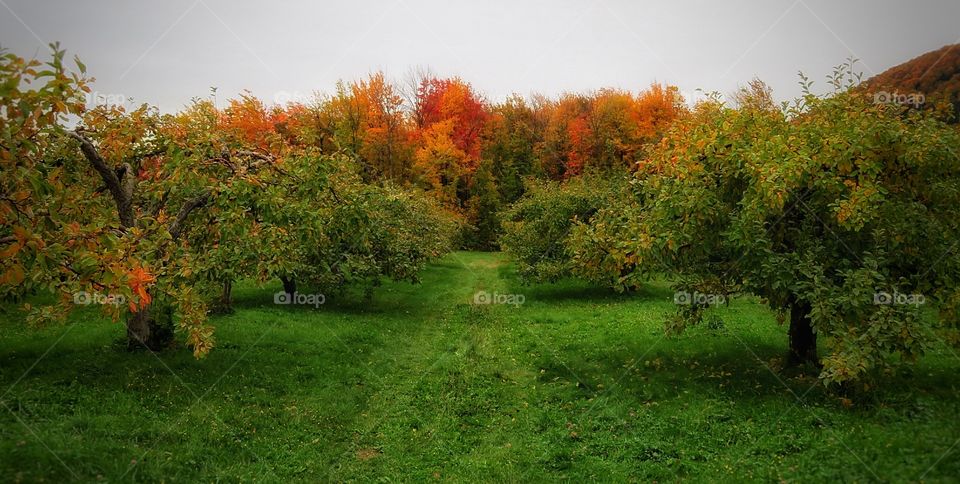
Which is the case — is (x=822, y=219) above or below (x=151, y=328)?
above

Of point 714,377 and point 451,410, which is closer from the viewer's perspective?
point 451,410

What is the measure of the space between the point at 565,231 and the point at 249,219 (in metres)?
18.6

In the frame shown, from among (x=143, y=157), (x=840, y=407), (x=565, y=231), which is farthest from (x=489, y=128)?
(x=840, y=407)

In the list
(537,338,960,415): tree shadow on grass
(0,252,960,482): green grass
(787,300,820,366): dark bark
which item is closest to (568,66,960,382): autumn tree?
(787,300,820,366): dark bark

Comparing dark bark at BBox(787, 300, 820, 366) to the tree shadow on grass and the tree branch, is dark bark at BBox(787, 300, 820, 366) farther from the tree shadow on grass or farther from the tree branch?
the tree branch

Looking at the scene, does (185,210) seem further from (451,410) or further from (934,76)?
(934,76)

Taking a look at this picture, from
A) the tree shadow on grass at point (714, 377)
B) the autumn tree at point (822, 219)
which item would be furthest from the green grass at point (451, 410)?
the autumn tree at point (822, 219)

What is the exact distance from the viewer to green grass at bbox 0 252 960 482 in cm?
841

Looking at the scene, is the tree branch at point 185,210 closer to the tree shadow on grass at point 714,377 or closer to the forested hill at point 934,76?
the tree shadow on grass at point 714,377

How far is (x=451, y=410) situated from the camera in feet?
40.2

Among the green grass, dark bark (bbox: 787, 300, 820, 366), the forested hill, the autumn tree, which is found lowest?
the green grass

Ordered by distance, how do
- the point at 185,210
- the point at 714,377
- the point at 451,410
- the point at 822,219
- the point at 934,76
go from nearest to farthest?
the point at 822,219
the point at 451,410
the point at 185,210
the point at 714,377
the point at 934,76

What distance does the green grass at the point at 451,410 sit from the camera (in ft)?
27.6

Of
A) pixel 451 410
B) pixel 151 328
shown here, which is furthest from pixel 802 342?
pixel 151 328
